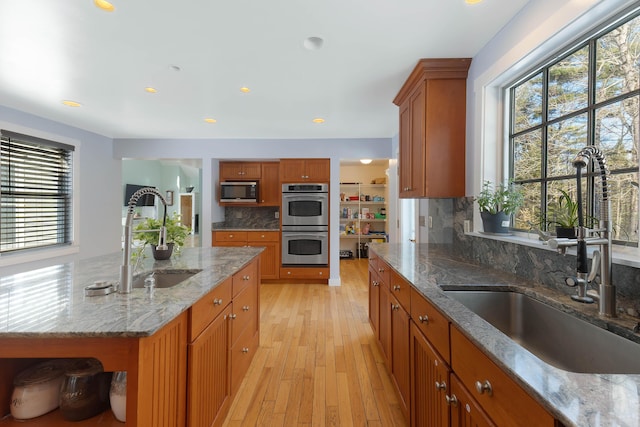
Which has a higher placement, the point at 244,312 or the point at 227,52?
the point at 227,52

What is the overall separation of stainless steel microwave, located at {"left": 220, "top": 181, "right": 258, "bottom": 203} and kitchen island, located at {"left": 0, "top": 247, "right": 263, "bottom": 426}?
10.3 feet

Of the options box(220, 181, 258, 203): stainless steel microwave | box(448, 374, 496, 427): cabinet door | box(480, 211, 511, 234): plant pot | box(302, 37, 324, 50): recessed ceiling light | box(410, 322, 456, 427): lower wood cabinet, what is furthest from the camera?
box(220, 181, 258, 203): stainless steel microwave

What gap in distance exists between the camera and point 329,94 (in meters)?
2.90

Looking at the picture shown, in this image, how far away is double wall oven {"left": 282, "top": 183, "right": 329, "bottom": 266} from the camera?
4.66m

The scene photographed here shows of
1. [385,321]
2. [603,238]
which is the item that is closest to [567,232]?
[603,238]

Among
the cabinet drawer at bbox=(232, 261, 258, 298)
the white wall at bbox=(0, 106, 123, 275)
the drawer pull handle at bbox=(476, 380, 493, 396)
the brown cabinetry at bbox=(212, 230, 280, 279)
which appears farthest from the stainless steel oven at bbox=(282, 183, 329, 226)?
the drawer pull handle at bbox=(476, 380, 493, 396)

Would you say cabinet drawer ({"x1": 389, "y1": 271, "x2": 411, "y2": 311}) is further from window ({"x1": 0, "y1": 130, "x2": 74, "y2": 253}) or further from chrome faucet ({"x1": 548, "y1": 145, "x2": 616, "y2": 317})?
window ({"x1": 0, "y1": 130, "x2": 74, "y2": 253})

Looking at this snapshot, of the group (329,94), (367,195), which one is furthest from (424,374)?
(367,195)

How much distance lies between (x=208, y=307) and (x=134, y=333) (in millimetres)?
508

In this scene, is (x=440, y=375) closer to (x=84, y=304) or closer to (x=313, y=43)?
(x=84, y=304)

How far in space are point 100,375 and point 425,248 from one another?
7.57 feet

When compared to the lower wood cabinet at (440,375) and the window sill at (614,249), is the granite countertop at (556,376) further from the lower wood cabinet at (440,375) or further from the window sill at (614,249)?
the window sill at (614,249)

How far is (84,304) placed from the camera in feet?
3.65

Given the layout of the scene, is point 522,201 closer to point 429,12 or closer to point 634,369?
point 634,369
